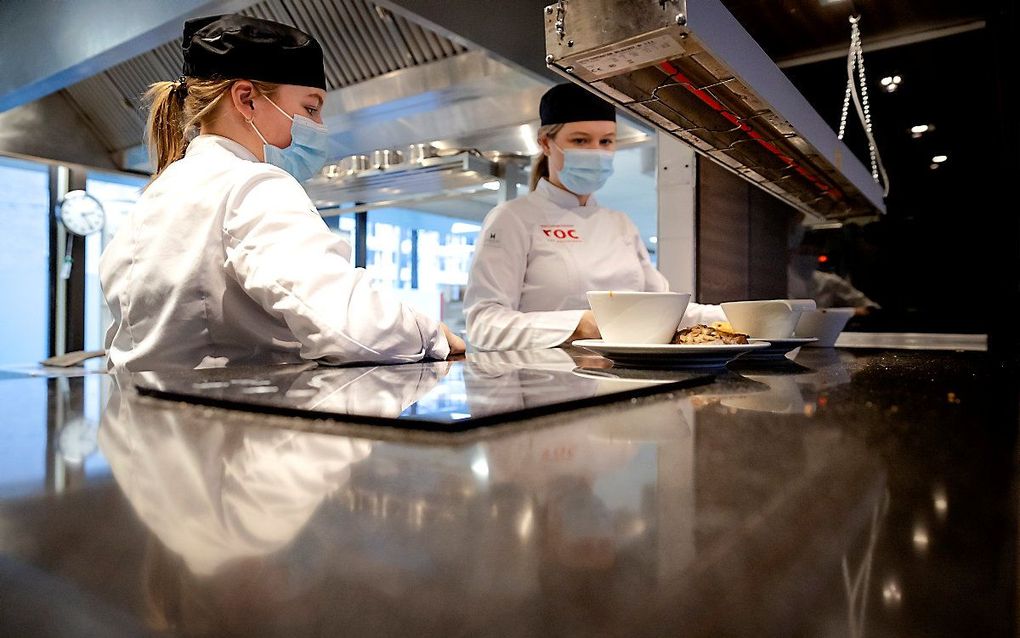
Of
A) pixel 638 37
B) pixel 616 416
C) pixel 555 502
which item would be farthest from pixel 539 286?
pixel 555 502

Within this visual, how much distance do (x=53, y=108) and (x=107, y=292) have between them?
3.18 meters

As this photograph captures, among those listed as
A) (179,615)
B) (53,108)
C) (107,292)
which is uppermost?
(53,108)

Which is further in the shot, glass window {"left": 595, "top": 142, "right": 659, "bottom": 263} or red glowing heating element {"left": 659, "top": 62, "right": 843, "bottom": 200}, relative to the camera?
glass window {"left": 595, "top": 142, "right": 659, "bottom": 263}

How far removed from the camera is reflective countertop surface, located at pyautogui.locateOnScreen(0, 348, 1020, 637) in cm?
16

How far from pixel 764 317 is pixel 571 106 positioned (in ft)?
3.92

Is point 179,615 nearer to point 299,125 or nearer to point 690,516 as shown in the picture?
point 690,516

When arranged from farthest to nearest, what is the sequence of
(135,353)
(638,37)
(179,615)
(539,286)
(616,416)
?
(539,286)
(135,353)
(638,37)
(616,416)
(179,615)

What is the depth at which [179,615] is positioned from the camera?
165 millimetres

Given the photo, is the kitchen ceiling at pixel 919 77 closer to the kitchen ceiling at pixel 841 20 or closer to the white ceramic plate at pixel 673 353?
the kitchen ceiling at pixel 841 20

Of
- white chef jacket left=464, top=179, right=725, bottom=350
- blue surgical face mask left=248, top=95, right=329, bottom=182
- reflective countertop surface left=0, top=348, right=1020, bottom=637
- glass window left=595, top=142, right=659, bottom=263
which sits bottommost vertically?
reflective countertop surface left=0, top=348, right=1020, bottom=637

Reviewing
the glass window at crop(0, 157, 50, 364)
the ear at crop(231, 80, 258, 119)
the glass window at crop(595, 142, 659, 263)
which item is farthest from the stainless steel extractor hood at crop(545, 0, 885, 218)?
the glass window at crop(0, 157, 50, 364)

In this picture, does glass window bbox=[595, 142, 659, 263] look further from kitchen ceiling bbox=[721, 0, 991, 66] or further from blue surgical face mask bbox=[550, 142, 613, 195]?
blue surgical face mask bbox=[550, 142, 613, 195]

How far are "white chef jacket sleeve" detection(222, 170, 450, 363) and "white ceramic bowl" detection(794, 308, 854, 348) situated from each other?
0.80 m

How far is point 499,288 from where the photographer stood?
6.49ft
